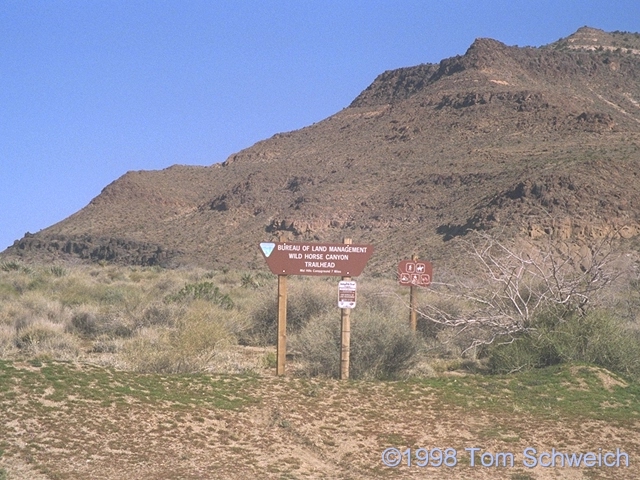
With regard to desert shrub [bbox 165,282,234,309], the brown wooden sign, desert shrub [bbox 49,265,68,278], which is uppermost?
the brown wooden sign

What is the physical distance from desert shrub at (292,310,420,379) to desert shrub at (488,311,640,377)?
154cm

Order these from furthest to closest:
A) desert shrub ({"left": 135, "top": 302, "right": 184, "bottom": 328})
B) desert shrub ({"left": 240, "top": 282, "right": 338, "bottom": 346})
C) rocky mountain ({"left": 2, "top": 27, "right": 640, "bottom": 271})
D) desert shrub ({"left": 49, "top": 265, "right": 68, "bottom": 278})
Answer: rocky mountain ({"left": 2, "top": 27, "right": 640, "bottom": 271}) < desert shrub ({"left": 49, "top": 265, "right": 68, "bottom": 278}) < desert shrub ({"left": 240, "top": 282, "right": 338, "bottom": 346}) < desert shrub ({"left": 135, "top": 302, "right": 184, "bottom": 328})

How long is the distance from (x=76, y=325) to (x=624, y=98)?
274ft

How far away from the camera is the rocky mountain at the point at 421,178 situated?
179 feet

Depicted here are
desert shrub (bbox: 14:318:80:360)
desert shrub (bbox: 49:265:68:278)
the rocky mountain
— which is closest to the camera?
desert shrub (bbox: 14:318:80:360)

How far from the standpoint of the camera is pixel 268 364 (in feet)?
45.6

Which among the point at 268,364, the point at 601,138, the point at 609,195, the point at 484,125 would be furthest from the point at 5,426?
the point at 484,125

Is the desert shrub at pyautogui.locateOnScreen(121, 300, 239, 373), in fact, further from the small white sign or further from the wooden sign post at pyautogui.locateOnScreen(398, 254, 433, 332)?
the wooden sign post at pyautogui.locateOnScreen(398, 254, 433, 332)

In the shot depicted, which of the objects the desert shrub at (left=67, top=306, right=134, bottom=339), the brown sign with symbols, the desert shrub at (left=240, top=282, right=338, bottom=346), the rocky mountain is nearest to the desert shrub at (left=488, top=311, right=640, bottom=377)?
the brown sign with symbols

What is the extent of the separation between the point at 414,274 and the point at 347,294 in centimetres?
454

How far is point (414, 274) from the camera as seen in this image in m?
15.9

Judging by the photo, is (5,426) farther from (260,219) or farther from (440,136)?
(440,136)

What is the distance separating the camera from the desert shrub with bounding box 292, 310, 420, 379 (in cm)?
1271

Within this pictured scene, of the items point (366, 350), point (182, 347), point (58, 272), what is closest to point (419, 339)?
point (366, 350)
